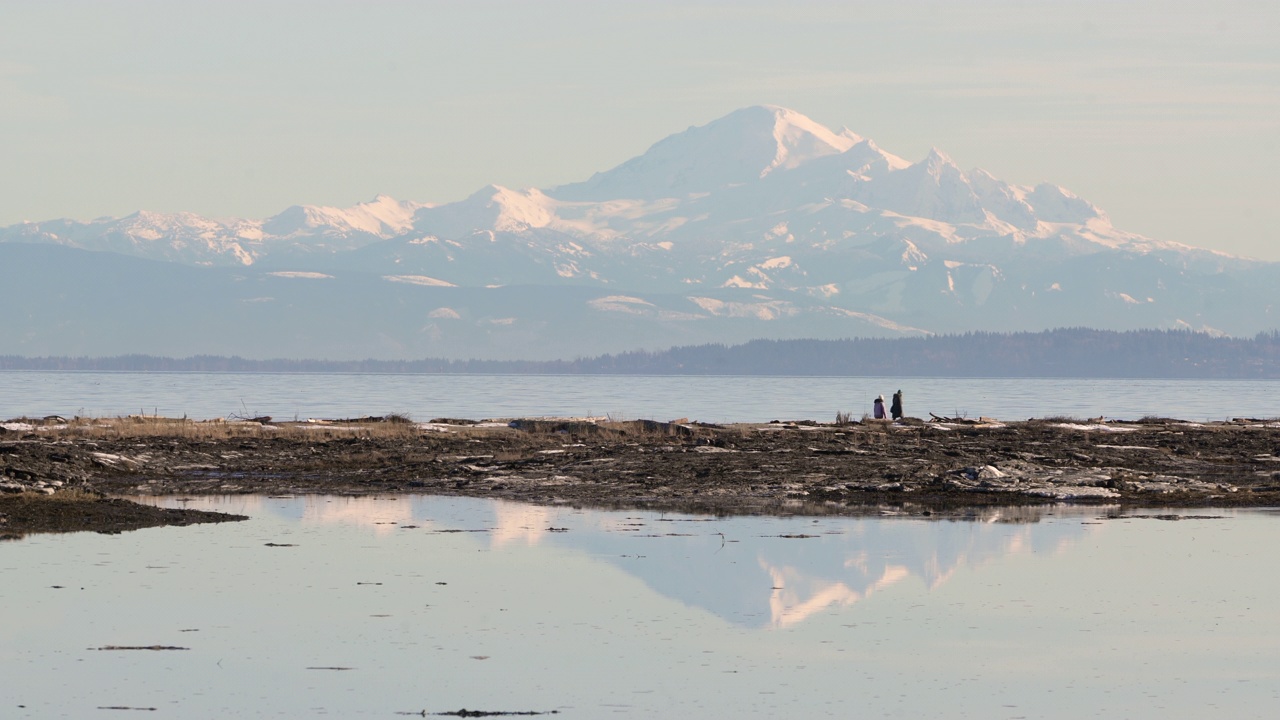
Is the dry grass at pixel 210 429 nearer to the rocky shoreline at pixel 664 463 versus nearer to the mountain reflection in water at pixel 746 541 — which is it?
the rocky shoreline at pixel 664 463

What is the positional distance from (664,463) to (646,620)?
23.5m

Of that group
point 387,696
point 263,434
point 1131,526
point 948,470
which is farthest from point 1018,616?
point 263,434

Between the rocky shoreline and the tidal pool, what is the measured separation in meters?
5.46

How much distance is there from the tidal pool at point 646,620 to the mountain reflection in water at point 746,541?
10cm

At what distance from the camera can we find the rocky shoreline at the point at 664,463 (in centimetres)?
3784

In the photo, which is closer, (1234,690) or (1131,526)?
(1234,690)

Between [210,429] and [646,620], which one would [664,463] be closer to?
[210,429]

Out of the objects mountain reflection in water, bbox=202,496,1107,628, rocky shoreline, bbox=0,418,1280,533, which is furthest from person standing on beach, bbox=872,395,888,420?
mountain reflection in water, bbox=202,496,1107,628

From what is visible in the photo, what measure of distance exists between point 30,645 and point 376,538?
1064cm

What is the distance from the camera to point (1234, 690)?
57.8 feet

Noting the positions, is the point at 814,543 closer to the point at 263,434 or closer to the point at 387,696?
the point at 387,696

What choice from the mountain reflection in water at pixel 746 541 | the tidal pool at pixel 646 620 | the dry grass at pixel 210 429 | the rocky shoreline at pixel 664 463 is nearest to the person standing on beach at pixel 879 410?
the rocky shoreline at pixel 664 463

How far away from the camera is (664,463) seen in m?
45.2

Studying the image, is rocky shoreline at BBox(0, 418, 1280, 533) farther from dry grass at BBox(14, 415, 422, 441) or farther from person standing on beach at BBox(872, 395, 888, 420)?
person standing on beach at BBox(872, 395, 888, 420)
